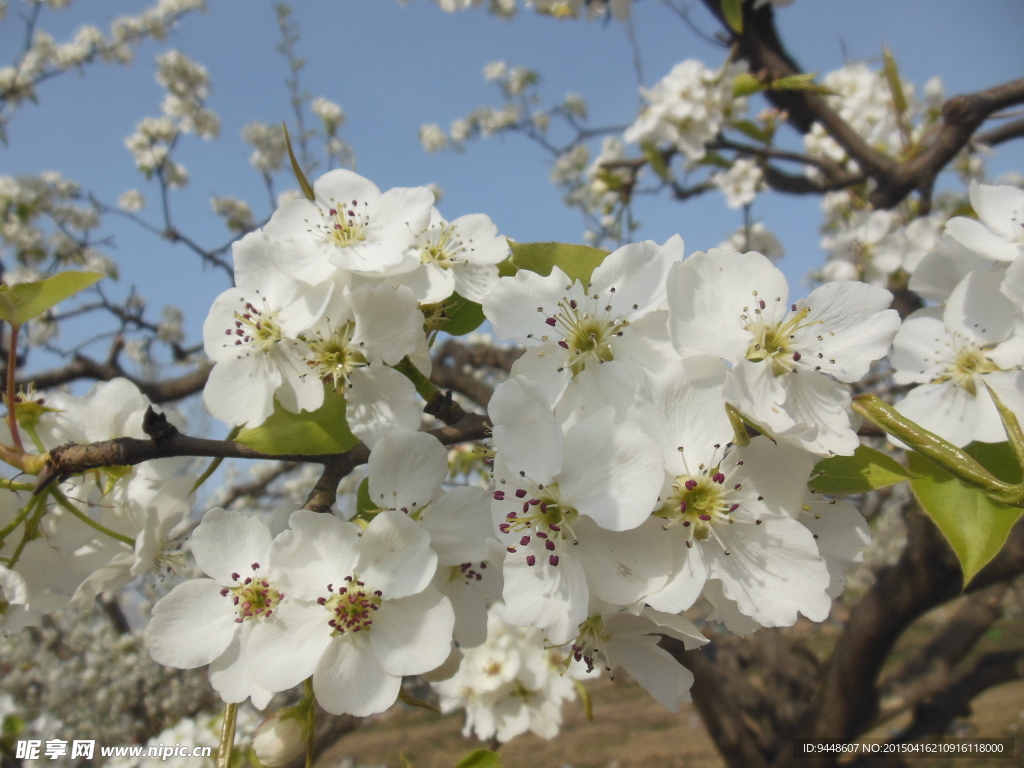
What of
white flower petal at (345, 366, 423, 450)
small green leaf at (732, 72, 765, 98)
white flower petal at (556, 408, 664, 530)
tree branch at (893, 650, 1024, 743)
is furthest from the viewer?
tree branch at (893, 650, 1024, 743)

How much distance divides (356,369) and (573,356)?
0.32 metres

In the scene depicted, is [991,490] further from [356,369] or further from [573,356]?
[356,369]

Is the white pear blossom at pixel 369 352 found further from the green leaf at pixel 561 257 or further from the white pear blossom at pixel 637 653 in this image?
the white pear blossom at pixel 637 653

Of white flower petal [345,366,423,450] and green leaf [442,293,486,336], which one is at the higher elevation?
green leaf [442,293,486,336]

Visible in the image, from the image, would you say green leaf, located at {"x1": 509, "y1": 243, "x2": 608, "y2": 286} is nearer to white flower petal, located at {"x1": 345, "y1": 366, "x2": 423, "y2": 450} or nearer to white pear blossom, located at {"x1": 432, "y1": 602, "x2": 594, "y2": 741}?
white flower petal, located at {"x1": 345, "y1": 366, "x2": 423, "y2": 450}

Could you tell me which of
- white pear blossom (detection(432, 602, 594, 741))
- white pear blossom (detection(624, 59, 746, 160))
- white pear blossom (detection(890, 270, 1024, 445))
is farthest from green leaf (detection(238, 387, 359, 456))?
white pear blossom (detection(624, 59, 746, 160))

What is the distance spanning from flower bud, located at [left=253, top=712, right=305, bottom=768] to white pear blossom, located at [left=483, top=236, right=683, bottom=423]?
622 millimetres

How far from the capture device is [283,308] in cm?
98

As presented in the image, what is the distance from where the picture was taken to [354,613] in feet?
2.75

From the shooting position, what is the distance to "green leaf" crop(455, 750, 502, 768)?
1.06 meters

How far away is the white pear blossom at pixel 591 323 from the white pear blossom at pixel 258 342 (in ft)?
0.96

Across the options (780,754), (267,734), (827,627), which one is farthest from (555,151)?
(827,627)

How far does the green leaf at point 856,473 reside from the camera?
81cm

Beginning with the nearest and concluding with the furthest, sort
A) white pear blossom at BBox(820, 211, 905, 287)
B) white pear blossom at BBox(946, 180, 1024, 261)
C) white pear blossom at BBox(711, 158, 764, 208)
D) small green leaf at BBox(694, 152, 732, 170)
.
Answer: white pear blossom at BBox(946, 180, 1024, 261)
white pear blossom at BBox(820, 211, 905, 287)
small green leaf at BBox(694, 152, 732, 170)
white pear blossom at BBox(711, 158, 764, 208)
